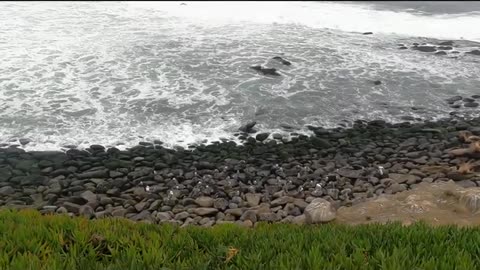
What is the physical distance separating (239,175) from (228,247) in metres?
5.55

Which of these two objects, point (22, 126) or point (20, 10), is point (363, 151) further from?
point (20, 10)

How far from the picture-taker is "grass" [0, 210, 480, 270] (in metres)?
4.45

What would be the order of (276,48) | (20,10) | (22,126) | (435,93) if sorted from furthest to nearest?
1. (20,10)
2. (276,48)
3. (435,93)
4. (22,126)

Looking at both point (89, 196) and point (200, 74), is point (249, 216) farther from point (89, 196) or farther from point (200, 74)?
point (200, 74)

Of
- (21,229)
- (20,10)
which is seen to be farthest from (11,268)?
(20,10)

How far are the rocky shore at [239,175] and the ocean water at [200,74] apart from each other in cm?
86

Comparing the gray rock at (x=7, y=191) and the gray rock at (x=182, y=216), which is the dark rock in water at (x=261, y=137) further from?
the gray rock at (x=7, y=191)

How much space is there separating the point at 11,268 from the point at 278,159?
25.0ft

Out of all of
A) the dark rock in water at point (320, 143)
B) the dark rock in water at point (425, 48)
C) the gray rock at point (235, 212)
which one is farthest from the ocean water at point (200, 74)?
the gray rock at point (235, 212)

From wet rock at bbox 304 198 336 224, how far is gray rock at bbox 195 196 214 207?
1.79m

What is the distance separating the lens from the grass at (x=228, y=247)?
4453 millimetres

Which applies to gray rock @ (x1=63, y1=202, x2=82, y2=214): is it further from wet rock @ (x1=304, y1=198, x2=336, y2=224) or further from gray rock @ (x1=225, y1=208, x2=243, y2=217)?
wet rock @ (x1=304, y1=198, x2=336, y2=224)

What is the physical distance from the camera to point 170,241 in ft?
17.1

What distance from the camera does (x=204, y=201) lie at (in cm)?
947
